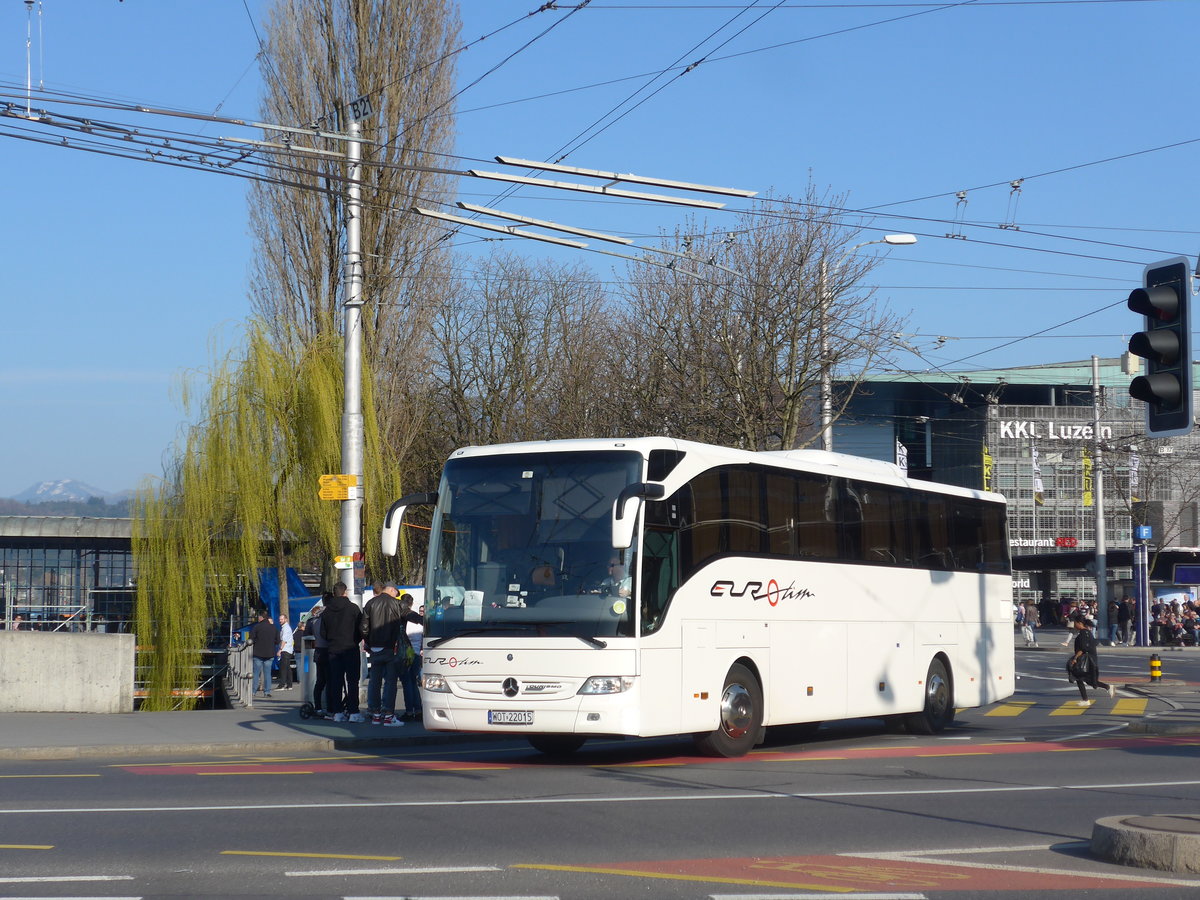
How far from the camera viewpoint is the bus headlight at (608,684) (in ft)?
46.7

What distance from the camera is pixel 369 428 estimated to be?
31531mm

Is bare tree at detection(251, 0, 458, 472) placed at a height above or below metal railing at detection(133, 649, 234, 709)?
above

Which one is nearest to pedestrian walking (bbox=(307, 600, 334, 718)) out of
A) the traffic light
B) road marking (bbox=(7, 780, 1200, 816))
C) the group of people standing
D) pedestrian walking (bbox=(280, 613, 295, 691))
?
the group of people standing

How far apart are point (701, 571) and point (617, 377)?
25.8m

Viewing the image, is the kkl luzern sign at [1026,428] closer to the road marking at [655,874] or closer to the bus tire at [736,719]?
the bus tire at [736,719]

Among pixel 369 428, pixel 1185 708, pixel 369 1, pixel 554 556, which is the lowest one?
pixel 1185 708

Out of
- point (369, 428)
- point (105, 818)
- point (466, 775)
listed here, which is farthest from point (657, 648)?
point (369, 428)

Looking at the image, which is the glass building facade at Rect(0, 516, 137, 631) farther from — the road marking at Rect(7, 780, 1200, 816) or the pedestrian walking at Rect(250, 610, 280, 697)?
the road marking at Rect(7, 780, 1200, 816)

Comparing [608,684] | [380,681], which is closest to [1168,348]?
[608,684]

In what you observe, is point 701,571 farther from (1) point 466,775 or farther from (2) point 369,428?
(2) point 369,428

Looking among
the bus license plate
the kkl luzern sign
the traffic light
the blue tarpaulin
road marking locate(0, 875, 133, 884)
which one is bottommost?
road marking locate(0, 875, 133, 884)

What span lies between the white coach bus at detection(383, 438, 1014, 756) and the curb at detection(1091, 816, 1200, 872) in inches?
222

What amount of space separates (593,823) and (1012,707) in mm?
16518

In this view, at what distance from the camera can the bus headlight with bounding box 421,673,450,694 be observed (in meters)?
15.0
